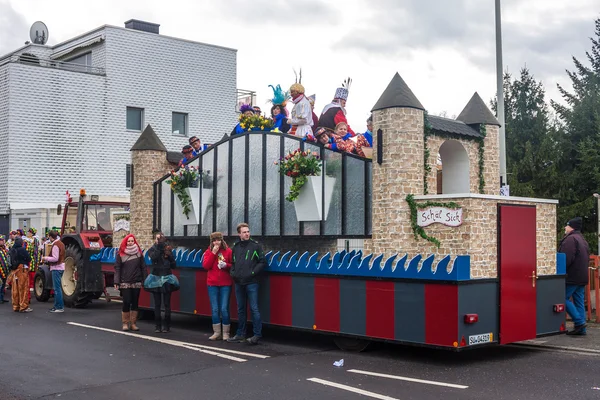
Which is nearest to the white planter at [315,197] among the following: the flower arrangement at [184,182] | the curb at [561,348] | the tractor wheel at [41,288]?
the flower arrangement at [184,182]

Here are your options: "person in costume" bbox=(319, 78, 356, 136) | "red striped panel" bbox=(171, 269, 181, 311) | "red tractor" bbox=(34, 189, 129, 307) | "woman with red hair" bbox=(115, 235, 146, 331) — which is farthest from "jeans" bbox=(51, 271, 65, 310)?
"person in costume" bbox=(319, 78, 356, 136)

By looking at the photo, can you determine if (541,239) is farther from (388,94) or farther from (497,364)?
(388,94)

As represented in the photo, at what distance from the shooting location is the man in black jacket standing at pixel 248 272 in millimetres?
11828

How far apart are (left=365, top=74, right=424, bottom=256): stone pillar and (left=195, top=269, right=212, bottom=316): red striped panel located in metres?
3.52

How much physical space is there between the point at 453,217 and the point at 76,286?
34.8ft

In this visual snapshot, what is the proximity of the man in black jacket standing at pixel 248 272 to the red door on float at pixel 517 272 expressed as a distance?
12.2 ft

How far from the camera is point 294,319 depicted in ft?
39.1

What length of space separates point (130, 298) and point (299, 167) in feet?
12.8

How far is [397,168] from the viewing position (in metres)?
11.9

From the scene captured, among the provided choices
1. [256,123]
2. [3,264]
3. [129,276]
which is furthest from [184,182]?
[3,264]

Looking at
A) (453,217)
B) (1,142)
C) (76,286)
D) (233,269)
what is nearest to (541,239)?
(453,217)

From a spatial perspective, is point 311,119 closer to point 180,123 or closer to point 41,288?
point 41,288

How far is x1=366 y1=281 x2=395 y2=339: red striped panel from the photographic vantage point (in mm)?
10453

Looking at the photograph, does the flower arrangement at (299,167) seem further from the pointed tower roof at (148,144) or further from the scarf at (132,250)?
the pointed tower roof at (148,144)
